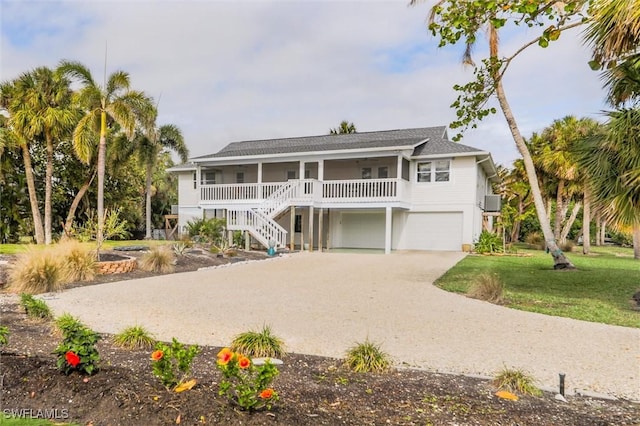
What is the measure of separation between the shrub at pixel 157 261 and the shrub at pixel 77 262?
155 cm

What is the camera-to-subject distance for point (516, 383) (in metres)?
3.55

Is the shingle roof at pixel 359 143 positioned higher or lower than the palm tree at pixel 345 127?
lower

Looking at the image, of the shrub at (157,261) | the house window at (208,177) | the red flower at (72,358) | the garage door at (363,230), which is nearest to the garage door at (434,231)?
the garage door at (363,230)

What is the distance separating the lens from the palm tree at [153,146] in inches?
1001

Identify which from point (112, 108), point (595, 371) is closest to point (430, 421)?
point (595, 371)

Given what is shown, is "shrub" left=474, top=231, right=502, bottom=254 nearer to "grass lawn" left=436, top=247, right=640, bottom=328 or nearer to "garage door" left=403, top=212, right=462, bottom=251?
"garage door" left=403, top=212, right=462, bottom=251

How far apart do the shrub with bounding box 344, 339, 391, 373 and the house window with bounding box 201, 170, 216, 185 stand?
22.5 metres

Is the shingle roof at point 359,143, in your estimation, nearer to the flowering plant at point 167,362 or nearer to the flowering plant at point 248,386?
the flowering plant at point 167,362

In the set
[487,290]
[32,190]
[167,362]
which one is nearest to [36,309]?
[167,362]

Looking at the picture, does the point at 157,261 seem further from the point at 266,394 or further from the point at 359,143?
the point at 359,143

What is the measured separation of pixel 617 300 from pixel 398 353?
241 inches

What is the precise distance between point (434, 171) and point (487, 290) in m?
13.8

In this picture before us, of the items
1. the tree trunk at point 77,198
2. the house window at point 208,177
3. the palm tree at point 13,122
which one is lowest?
the tree trunk at point 77,198

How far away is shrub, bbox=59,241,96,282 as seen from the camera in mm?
9547
